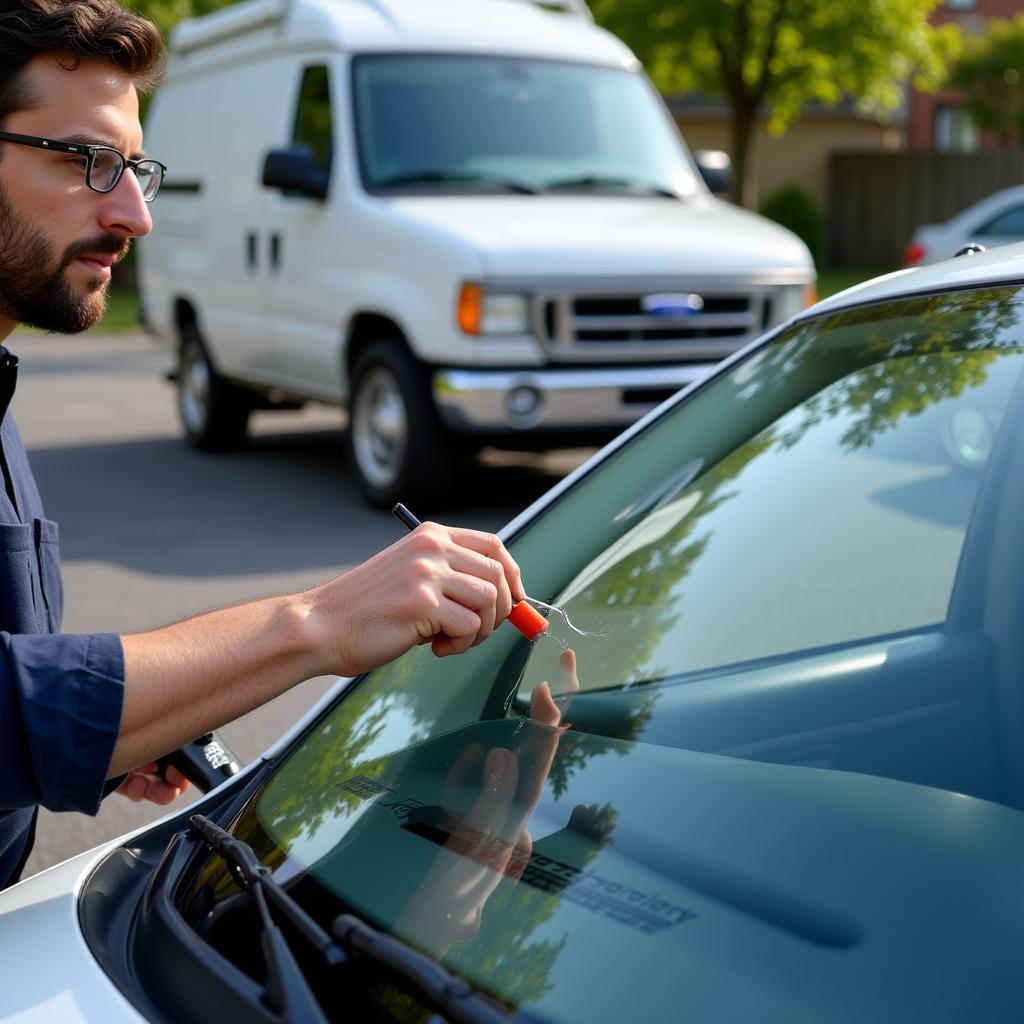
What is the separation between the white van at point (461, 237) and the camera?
779 cm

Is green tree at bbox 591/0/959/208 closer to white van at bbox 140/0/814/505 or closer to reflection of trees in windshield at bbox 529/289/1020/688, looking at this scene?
white van at bbox 140/0/814/505

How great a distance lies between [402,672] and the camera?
1941 mm

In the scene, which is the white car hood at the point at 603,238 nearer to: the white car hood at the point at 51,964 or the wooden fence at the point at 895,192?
the white car hood at the point at 51,964

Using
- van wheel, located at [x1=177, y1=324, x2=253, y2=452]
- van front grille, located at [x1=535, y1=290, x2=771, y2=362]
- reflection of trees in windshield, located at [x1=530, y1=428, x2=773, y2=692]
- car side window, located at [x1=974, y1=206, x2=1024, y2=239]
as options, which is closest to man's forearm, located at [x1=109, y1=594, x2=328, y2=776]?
reflection of trees in windshield, located at [x1=530, y1=428, x2=773, y2=692]

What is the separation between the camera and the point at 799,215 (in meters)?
34.5

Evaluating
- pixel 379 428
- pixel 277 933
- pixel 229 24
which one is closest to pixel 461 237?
pixel 379 428

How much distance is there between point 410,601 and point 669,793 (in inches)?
12.3

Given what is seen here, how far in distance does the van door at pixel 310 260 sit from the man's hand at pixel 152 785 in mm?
6555

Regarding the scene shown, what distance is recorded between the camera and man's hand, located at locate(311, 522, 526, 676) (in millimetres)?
1540

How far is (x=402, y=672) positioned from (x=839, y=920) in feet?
2.31

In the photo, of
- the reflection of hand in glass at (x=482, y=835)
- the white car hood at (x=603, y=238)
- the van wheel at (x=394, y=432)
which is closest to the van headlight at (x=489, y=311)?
the white car hood at (x=603, y=238)

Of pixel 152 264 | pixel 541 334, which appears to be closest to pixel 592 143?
pixel 541 334

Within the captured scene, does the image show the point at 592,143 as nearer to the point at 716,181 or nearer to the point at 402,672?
the point at 716,181

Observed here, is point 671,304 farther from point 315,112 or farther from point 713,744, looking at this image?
point 713,744
